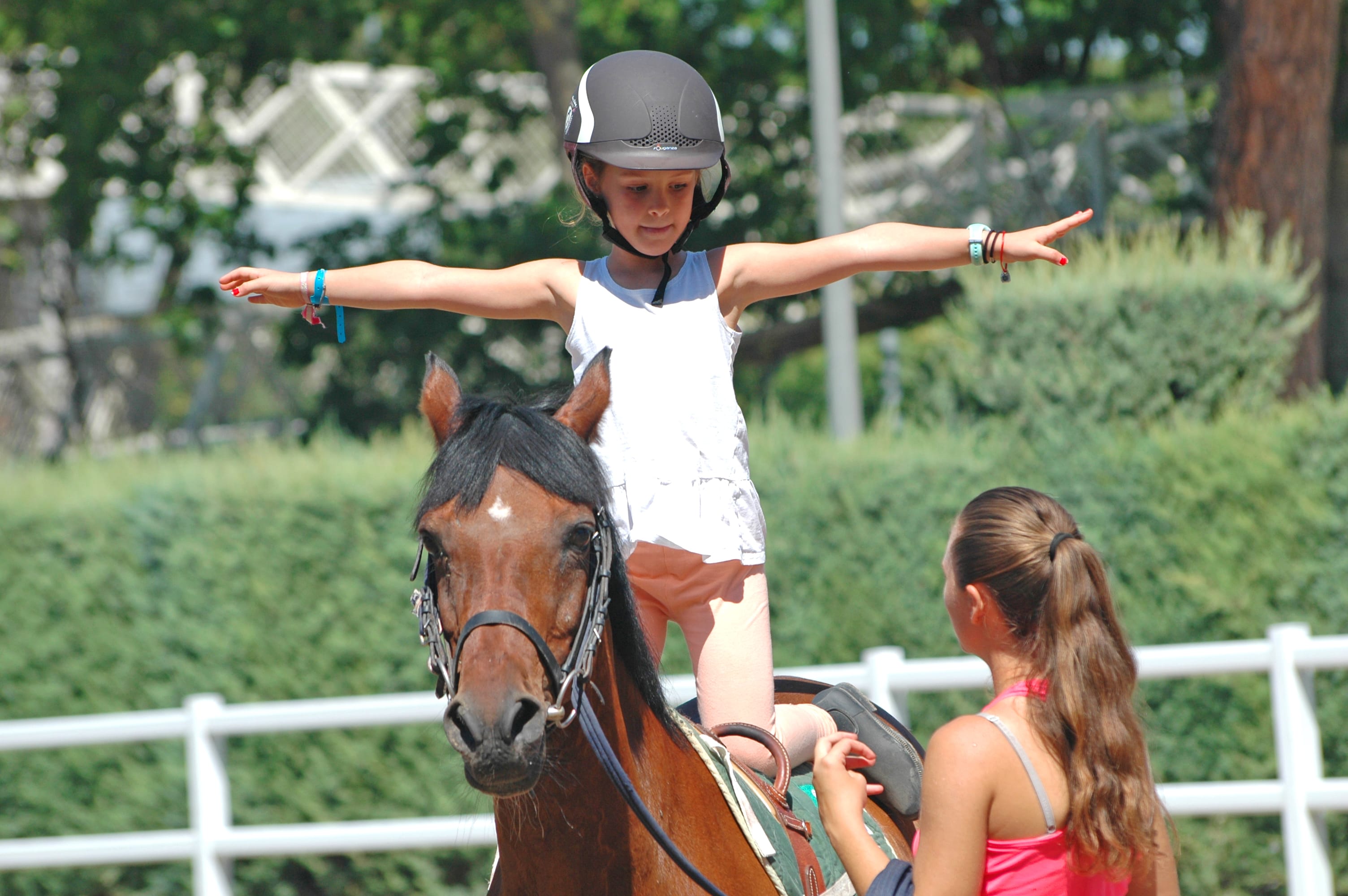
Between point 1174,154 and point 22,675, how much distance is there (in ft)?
34.1

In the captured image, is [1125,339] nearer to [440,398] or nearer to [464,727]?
[440,398]

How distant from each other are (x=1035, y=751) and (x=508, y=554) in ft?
2.96

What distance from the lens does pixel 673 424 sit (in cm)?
259

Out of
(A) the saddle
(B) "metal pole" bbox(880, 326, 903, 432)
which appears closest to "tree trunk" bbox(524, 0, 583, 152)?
(B) "metal pole" bbox(880, 326, 903, 432)

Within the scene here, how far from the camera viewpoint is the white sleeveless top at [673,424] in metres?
2.57

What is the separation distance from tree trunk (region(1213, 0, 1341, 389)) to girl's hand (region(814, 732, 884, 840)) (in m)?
7.69

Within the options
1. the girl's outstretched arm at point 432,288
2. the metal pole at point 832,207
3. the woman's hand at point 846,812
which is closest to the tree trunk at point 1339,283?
the metal pole at point 832,207

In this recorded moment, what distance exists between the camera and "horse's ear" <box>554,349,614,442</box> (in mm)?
2336

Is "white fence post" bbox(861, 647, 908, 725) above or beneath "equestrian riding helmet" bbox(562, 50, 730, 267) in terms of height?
beneath

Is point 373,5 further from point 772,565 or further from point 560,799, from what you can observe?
point 560,799

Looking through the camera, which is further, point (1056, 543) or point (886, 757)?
point (886, 757)

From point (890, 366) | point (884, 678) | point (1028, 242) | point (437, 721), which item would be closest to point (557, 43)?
point (890, 366)

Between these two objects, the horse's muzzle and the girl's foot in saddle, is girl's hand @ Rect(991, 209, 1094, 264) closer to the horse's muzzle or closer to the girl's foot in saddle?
the girl's foot in saddle

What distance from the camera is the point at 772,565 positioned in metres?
6.59
